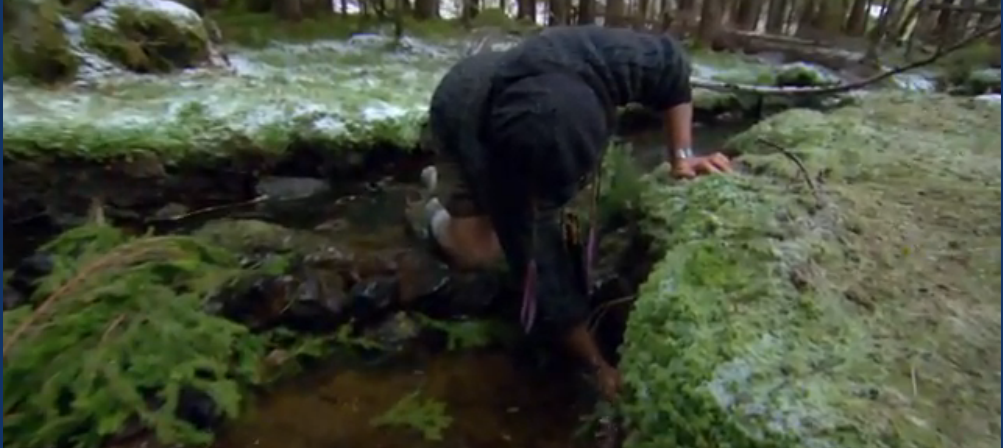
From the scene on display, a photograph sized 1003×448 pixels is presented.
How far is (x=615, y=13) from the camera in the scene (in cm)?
739

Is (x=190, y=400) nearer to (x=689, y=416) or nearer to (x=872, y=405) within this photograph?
(x=689, y=416)

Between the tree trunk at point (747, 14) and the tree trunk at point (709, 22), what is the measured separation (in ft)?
1.26

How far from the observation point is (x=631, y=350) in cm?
188

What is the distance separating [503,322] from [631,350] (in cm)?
117

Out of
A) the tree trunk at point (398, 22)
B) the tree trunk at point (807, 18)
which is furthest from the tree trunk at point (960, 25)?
the tree trunk at point (398, 22)

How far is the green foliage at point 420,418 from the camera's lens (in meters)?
2.49

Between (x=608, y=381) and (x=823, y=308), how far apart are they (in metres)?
0.96

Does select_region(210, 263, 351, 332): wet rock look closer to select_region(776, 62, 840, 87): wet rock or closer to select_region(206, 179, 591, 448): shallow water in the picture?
select_region(206, 179, 591, 448): shallow water

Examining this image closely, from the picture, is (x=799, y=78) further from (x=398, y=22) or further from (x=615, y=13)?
(x=398, y=22)

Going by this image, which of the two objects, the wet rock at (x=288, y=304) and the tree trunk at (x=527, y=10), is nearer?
the wet rock at (x=288, y=304)

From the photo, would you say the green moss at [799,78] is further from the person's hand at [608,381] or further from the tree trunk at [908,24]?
the person's hand at [608,381]

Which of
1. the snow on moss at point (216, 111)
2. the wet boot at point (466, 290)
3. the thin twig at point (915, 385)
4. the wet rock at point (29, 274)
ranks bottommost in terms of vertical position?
the wet boot at point (466, 290)

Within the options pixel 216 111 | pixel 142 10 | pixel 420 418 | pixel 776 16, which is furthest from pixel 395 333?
pixel 776 16

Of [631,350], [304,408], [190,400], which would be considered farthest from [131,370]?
[631,350]
